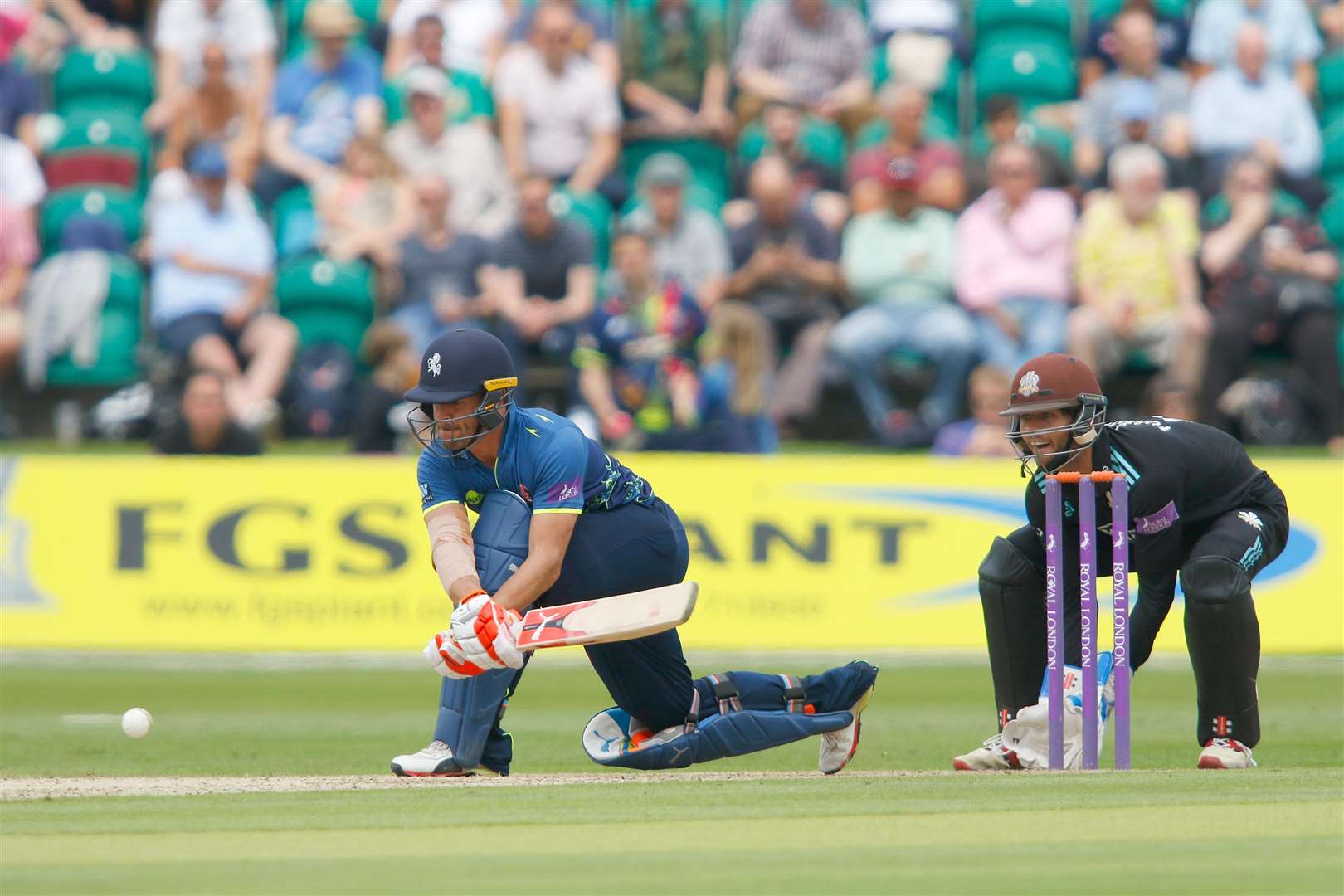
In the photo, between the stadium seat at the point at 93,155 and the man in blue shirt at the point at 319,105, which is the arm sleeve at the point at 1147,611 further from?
the stadium seat at the point at 93,155

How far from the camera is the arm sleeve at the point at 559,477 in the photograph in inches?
257

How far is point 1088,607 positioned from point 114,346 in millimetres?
9466

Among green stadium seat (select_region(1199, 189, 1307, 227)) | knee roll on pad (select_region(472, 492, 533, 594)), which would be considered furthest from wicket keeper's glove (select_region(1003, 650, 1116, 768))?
green stadium seat (select_region(1199, 189, 1307, 227))

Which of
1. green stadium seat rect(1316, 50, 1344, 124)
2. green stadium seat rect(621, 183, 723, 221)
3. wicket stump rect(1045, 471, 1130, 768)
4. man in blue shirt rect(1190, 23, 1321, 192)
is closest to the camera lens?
wicket stump rect(1045, 471, 1130, 768)

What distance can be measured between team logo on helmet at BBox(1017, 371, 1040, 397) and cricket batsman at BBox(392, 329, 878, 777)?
1278mm

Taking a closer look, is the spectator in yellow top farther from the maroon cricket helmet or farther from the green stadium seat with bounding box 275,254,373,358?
the maroon cricket helmet

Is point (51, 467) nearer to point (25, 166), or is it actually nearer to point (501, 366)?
point (25, 166)

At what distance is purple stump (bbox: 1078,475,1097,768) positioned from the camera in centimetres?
657

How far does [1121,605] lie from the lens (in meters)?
6.63

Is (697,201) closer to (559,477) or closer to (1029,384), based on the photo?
(1029,384)

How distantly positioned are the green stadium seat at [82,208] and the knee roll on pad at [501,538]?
866cm

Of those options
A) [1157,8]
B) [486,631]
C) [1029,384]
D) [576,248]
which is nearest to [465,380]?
[486,631]

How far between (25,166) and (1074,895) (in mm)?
11884

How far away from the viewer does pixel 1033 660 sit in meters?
7.06
